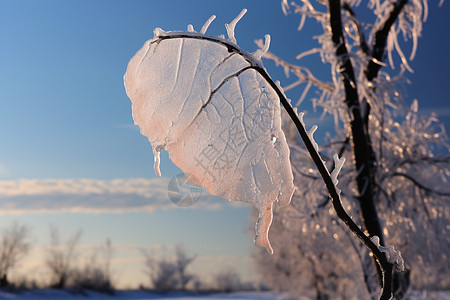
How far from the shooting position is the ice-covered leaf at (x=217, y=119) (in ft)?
3.48

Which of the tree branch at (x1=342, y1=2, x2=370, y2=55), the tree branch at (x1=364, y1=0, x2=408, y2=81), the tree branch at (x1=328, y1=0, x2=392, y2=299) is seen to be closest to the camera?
the tree branch at (x1=328, y1=0, x2=392, y2=299)

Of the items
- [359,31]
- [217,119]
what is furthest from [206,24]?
[359,31]

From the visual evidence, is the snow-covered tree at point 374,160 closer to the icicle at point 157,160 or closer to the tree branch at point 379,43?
the tree branch at point 379,43

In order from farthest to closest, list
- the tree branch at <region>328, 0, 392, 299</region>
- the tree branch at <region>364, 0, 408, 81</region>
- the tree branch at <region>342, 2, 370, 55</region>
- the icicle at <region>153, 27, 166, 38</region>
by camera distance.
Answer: the tree branch at <region>342, 2, 370, 55</region> < the tree branch at <region>364, 0, 408, 81</region> < the tree branch at <region>328, 0, 392, 299</region> < the icicle at <region>153, 27, 166, 38</region>

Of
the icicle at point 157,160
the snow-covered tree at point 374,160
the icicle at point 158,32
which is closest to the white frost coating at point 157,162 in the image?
the icicle at point 157,160

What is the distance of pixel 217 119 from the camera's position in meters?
1.07

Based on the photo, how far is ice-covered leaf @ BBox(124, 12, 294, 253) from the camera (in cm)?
106

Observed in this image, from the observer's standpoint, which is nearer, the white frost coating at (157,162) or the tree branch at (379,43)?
the white frost coating at (157,162)

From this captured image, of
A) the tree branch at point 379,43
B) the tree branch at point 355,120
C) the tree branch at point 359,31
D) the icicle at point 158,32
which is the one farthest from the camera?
the tree branch at point 359,31

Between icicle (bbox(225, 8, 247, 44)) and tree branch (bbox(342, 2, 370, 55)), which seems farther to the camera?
tree branch (bbox(342, 2, 370, 55))

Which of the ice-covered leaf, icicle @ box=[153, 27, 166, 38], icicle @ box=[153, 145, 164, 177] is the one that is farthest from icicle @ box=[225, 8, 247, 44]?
icicle @ box=[153, 145, 164, 177]

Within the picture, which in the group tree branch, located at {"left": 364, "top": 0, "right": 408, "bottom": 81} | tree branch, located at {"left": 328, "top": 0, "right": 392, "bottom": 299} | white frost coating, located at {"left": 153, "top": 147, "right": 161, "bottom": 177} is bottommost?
white frost coating, located at {"left": 153, "top": 147, "right": 161, "bottom": 177}

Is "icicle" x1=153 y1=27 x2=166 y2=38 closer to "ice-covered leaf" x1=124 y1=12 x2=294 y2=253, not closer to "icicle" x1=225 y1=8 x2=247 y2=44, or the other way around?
"ice-covered leaf" x1=124 y1=12 x2=294 y2=253

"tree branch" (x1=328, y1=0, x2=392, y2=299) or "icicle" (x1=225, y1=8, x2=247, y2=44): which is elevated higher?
"tree branch" (x1=328, y1=0, x2=392, y2=299)
